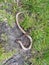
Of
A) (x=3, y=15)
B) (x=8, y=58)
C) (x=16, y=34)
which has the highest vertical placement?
(x=3, y=15)

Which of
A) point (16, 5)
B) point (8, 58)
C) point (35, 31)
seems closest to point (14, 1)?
point (16, 5)

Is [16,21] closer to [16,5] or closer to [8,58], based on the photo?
[16,5]

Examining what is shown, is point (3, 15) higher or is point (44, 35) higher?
point (3, 15)

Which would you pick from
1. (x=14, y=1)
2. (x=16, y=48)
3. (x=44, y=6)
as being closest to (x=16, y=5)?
(x=14, y=1)

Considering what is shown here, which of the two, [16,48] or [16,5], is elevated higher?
[16,5]

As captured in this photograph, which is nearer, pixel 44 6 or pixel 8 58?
pixel 8 58

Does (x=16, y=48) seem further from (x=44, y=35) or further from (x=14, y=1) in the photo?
(x=14, y=1)
